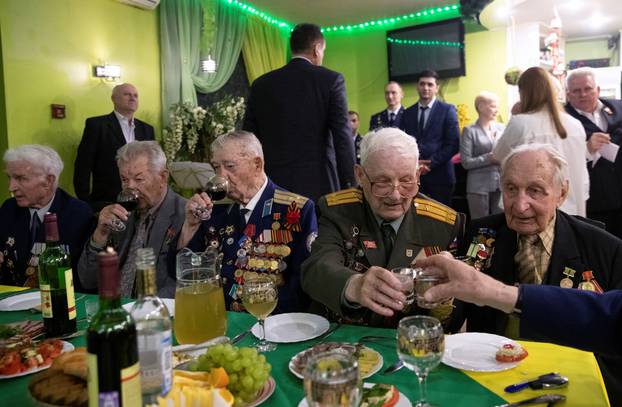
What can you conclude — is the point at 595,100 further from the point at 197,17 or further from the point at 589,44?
the point at 589,44

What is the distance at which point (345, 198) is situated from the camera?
198 cm

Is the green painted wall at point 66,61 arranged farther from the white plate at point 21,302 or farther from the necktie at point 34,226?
the white plate at point 21,302

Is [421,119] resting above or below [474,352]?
above

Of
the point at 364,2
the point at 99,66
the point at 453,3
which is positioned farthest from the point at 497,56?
the point at 99,66

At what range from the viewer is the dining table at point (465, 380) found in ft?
3.71

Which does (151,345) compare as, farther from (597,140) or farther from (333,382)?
(597,140)

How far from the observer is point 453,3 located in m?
7.56

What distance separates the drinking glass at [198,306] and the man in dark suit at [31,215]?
4.72ft

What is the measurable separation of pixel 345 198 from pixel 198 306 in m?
0.82

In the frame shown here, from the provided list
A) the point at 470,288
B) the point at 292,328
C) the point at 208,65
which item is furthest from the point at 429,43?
the point at 470,288

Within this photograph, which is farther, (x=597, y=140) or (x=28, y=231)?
(x=597, y=140)

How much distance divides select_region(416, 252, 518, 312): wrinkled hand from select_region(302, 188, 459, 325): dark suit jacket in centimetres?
43

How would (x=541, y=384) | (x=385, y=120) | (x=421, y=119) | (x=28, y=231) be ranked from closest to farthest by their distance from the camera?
(x=541, y=384), (x=28, y=231), (x=421, y=119), (x=385, y=120)

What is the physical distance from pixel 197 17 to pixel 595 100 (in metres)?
4.56
